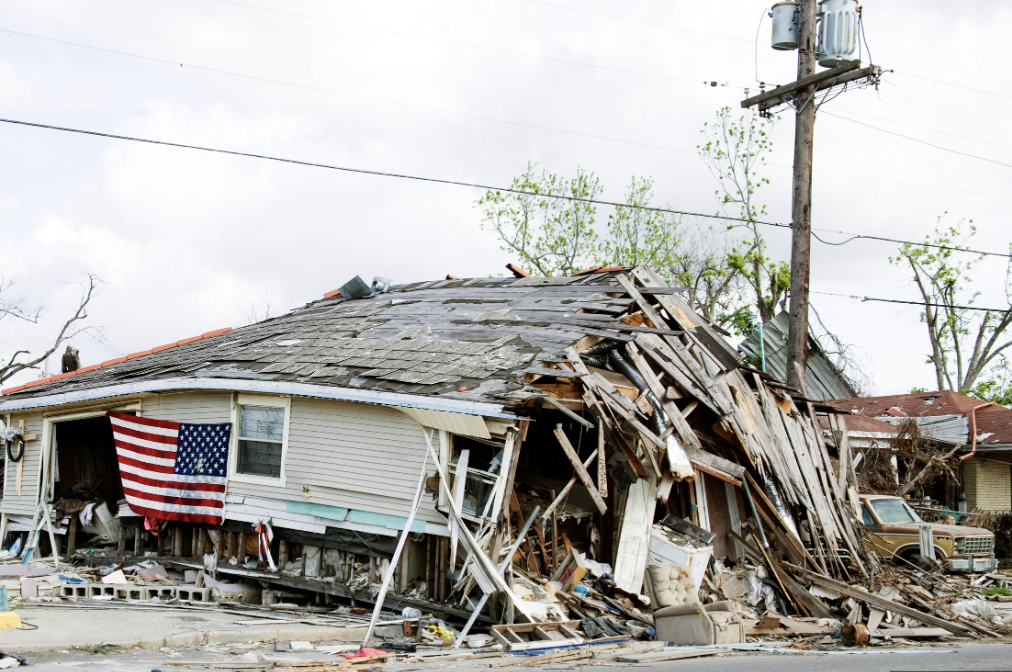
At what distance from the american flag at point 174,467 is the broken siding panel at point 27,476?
2.98 metres

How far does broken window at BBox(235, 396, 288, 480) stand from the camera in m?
13.9

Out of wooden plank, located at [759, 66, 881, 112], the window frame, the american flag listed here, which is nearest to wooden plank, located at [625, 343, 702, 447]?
the window frame

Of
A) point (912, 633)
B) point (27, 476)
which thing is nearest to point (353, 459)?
point (912, 633)

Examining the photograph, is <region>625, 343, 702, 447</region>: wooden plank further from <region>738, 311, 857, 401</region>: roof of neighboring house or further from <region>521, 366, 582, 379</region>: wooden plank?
<region>738, 311, 857, 401</region>: roof of neighboring house

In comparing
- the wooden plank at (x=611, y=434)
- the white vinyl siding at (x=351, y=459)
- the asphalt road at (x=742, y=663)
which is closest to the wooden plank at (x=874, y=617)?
the asphalt road at (x=742, y=663)

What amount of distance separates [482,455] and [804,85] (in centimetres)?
933

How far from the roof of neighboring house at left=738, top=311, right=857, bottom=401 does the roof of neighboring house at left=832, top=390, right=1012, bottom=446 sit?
1.45ft

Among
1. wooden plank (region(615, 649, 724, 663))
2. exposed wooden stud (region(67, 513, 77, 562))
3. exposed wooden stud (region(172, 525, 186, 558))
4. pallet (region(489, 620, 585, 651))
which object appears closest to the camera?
wooden plank (region(615, 649, 724, 663))

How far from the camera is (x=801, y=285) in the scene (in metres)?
16.2

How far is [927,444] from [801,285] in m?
11.0

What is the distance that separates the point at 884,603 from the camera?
12531 mm

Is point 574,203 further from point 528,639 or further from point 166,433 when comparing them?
point 528,639

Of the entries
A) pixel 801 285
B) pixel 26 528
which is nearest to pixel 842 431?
pixel 801 285

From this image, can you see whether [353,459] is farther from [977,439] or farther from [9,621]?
[977,439]
